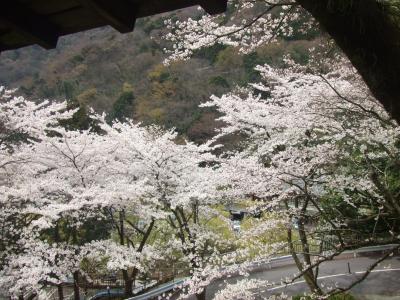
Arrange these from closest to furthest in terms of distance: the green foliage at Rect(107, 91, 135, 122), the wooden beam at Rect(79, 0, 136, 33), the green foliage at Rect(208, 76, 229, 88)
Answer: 1. the wooden beam at Rect(79, 0, 136, 33)
2. the green foliage at Rect(208, 76, 229, 88)
3. the green foliage at Rect(107, 91, 135, 122)

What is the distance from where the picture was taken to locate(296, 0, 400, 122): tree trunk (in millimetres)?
1342

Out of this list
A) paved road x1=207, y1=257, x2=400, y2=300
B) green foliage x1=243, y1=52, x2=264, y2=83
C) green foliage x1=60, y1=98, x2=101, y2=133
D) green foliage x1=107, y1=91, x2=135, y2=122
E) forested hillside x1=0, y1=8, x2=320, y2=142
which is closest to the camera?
paved road x1=207, y1=257, x2=400, y2=300

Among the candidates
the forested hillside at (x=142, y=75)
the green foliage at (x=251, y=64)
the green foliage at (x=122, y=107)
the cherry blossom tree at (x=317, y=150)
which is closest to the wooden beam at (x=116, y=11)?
the cherry blossom tree at (x=317, y=150)

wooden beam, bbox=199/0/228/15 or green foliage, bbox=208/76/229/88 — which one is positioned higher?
green foliage, bbox=208/76/229/88

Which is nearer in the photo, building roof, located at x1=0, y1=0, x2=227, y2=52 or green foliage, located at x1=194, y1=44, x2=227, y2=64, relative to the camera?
building roof, located at x1=0, y1=0, x2=227, y2=52

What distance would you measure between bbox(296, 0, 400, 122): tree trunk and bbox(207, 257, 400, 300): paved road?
1008 cm

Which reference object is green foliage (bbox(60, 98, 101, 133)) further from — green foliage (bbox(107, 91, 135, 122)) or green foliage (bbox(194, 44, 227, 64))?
green foliage (bbox(194, 44, 227, 64))

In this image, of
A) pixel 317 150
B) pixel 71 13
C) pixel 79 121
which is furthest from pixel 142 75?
pixel 71 13

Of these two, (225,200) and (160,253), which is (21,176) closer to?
(160,253)

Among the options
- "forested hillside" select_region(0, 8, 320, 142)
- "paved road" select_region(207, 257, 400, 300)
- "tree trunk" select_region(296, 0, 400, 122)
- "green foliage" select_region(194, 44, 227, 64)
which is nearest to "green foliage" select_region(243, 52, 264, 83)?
"forested hillside" select_region(0, 8, 320, 142)

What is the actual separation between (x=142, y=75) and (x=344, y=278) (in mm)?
32281

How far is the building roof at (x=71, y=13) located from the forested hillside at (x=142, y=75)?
856 inches

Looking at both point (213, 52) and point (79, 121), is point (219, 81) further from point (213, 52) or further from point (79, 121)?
point (79, 121)

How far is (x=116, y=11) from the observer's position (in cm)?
153
